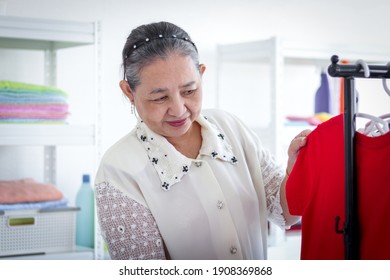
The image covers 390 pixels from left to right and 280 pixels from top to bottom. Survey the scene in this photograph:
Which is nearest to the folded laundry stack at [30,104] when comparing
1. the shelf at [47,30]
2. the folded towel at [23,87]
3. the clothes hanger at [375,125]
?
the folded towel at [23,87]

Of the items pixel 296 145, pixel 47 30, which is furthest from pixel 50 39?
pixel 296 145

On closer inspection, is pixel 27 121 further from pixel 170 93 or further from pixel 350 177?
pixel 350 177

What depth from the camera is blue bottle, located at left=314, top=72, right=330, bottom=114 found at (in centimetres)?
253

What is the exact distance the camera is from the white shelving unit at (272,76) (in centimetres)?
231

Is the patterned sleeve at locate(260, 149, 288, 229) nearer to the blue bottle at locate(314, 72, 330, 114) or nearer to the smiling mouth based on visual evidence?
the smiling mouth

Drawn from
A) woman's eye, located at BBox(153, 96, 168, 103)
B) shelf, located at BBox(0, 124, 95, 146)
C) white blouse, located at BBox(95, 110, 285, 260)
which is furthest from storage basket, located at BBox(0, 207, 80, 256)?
woman's eye, located at BBox(153, 96, 168, 103)

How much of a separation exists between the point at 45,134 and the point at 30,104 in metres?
0.09

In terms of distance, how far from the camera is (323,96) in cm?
253

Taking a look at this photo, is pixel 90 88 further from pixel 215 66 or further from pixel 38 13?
pixel 215 66

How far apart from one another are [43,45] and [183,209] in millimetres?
968

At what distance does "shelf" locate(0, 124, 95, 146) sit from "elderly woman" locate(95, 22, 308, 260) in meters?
0.58

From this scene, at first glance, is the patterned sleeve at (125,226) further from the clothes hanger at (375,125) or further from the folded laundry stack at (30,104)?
the folded laundry stack at (30,104)
